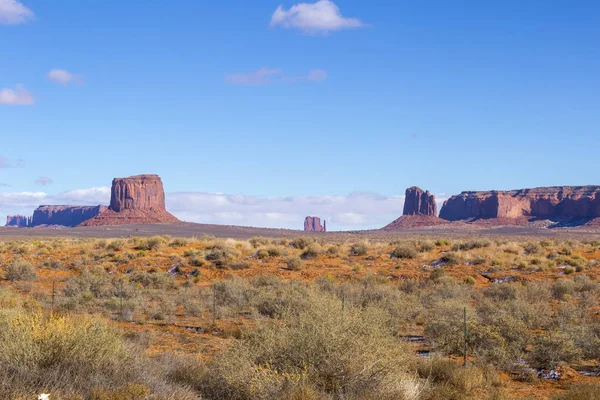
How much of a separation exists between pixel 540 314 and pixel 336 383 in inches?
482

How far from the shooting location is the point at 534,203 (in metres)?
184

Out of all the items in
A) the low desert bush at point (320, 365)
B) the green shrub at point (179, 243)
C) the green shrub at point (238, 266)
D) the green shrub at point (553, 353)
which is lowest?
the green shrub at point (553, 353)

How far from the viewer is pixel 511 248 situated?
4278cm

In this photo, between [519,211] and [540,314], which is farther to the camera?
[519,211]

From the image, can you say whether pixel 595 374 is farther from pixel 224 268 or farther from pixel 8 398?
pixel 224 268

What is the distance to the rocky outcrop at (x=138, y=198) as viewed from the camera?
176250mm

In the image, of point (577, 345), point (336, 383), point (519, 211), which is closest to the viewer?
point (336, 383)

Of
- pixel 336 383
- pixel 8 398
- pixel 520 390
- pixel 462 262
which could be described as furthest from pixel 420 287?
pixel 8 398

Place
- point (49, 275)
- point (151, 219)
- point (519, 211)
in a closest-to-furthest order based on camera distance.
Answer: point (49, 275) < point (151, 219) < point (519, 211)

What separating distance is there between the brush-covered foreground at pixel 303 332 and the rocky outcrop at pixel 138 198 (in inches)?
5535

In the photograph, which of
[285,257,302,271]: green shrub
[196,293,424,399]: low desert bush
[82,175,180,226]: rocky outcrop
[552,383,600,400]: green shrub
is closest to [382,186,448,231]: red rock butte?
[82,175,180,226]: rocky outcrop

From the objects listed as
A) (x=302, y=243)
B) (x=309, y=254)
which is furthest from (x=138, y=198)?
(x=309, y=254)

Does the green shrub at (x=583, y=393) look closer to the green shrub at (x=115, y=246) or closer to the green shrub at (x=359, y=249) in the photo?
the green shrub at (x=359, y=249)

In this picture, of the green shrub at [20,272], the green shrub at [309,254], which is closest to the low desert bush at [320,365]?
the green shrub at [20,272]
